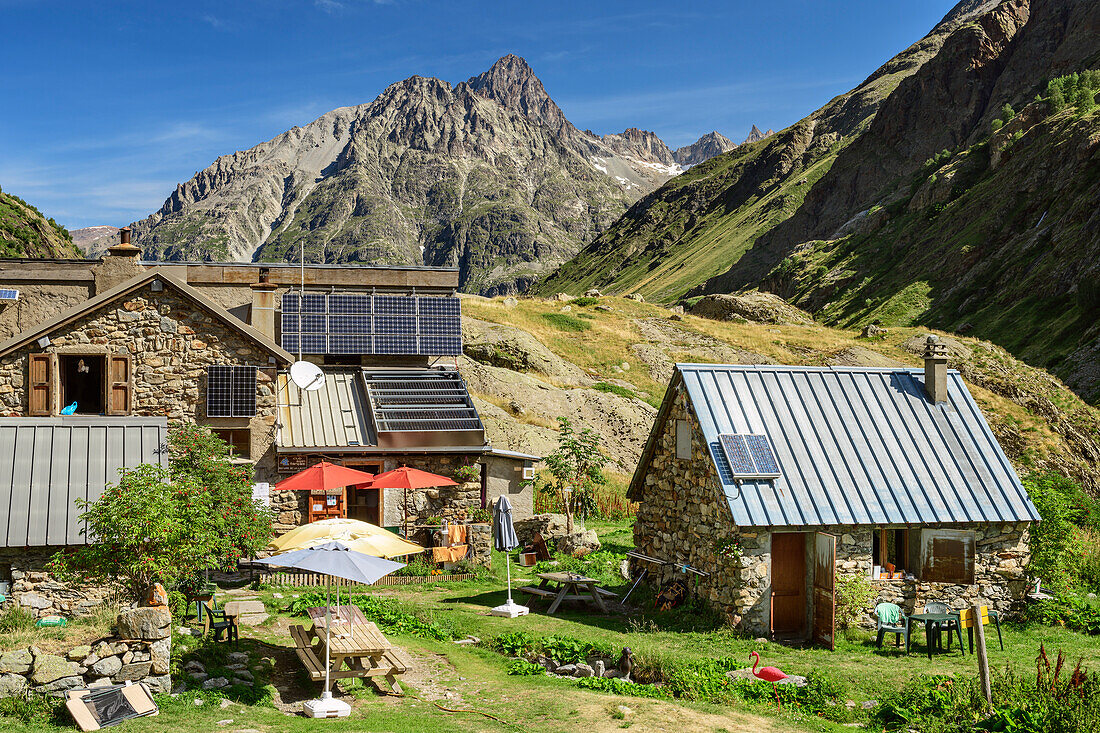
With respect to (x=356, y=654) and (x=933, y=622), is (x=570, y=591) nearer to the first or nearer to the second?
(x=933, y=622)

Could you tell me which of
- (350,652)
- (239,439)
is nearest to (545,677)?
(350,652)

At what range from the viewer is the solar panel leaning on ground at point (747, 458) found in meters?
17.8

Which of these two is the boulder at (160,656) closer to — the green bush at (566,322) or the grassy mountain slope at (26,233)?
the green bush at (566,322)

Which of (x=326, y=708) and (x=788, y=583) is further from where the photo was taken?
(x=788, y=583)

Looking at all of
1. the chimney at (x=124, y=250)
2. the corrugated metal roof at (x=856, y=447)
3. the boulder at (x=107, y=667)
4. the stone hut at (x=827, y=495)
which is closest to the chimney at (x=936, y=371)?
the stone hut at (x=827, y=495)

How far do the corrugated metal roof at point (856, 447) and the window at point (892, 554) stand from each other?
0.71 metres

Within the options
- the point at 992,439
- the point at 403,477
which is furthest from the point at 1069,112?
the point at 403,477

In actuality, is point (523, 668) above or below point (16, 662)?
below

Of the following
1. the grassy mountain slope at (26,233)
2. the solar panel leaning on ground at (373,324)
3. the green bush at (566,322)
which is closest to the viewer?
the solar panel leaning on ground at (373,324)

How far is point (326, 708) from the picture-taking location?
1222cm

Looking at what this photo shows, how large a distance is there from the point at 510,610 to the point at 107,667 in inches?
347

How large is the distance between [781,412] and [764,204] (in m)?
183

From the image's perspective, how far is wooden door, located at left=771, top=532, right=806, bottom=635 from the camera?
58.7 feet

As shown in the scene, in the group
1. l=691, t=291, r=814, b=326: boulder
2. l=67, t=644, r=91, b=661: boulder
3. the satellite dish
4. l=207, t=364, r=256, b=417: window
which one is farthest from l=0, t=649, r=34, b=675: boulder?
l=691, t=291, r=814, b=326: boulder
